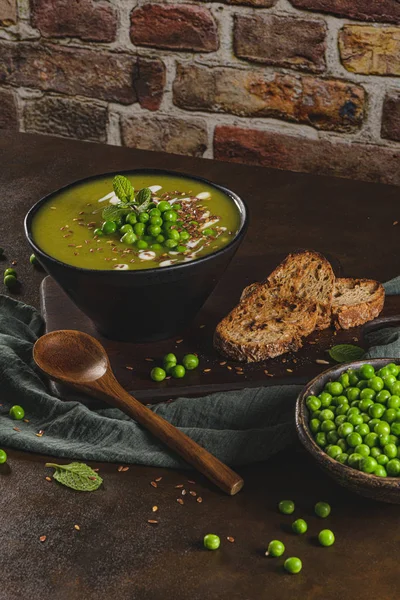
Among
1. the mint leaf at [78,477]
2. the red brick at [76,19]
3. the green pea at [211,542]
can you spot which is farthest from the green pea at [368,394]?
the red brick at [76,19]

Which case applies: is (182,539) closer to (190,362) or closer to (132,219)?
(190,362)

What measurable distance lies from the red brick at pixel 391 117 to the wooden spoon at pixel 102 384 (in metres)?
1.64

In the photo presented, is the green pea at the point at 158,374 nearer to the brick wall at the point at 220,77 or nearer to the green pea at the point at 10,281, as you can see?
the green pea at the point at 10,281

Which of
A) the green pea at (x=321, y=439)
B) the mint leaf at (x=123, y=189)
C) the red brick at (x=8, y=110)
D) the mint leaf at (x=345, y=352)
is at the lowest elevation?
the red brick at (x=8, y=110)

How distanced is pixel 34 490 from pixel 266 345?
504 mm

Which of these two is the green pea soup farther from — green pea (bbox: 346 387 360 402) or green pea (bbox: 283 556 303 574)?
green pea (bbox: 283 556 303 574)

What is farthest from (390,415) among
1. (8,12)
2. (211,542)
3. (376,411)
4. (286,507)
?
(8,12)

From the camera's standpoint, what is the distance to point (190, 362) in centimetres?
157

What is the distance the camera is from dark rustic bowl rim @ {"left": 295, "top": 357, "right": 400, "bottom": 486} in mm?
1188

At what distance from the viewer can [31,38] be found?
10.5ft

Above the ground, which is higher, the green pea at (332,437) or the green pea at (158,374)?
the green pea at (332,437)

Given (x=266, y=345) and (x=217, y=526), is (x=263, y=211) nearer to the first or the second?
(x=266, y=345)

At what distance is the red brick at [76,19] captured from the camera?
9.96 feet

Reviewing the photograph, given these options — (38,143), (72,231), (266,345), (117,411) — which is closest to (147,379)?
(117,411)
